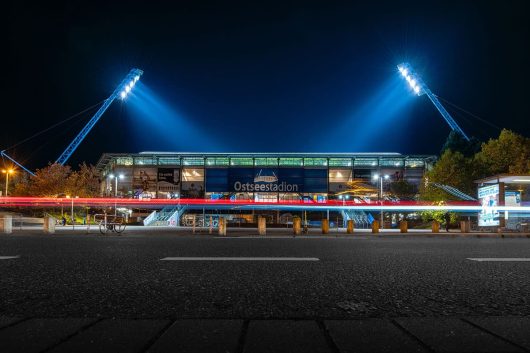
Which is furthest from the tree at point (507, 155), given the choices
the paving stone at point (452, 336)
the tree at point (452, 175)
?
the paving stone at point (452, 336)

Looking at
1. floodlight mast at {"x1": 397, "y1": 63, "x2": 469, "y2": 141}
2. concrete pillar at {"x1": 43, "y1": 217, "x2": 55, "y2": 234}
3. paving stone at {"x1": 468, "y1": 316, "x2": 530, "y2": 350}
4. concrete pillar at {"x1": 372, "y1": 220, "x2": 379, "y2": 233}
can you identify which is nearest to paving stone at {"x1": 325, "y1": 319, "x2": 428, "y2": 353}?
paving stone at {"x1": 468, "y1": 316, "x2": 530, "y2": 350}

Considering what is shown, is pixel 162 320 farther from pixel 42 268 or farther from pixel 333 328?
pixel 42 268

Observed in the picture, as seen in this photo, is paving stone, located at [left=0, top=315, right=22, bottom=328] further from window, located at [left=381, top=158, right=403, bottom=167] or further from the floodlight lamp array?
the floodlight lamp array

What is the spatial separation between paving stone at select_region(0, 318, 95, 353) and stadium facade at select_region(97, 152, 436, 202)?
73052 mm

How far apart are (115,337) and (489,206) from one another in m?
28.0

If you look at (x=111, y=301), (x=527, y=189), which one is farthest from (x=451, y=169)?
(x=111, y=301)

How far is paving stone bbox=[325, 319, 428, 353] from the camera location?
1.66 meters

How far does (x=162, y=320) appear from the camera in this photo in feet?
6.82

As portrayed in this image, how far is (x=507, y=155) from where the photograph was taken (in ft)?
147

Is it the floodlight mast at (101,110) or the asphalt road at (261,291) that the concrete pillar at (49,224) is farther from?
the floodlight mast at (101,110)

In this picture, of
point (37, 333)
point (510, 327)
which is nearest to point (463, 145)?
point (510, 327)

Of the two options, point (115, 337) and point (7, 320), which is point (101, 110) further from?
point (115, 337)

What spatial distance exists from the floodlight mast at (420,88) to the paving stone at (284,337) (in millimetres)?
94651

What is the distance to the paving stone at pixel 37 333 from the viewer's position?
5.38 feet
